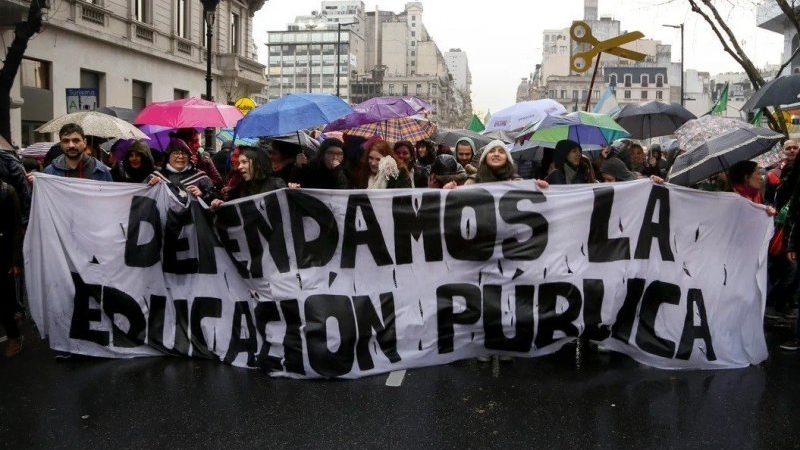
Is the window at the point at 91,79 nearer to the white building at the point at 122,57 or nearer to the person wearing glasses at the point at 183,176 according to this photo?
the white building at the point at 122,57

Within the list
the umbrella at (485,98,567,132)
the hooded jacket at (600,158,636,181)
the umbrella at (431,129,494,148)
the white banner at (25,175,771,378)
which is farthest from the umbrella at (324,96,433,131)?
the white banner at (25,175,771,378)

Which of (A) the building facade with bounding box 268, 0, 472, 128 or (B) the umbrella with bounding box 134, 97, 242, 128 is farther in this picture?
(A) the building facade with bounding box 268, 0, 472, 128

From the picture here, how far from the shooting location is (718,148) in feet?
20.8

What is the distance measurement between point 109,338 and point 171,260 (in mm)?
775

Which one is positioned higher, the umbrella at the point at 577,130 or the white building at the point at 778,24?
the white building at the point at 778,24

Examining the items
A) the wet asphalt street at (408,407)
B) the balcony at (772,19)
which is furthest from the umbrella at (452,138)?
the balcony at (772,19)

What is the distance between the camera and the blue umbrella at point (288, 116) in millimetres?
8844

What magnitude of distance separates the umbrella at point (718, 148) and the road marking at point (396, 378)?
277 centimetres

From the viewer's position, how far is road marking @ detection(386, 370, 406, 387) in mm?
5555

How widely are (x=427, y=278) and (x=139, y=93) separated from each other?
25970 mm

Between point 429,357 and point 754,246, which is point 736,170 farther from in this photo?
point 429,357

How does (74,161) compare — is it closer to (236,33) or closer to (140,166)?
(140,166)

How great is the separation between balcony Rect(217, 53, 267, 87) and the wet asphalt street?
31807 mm

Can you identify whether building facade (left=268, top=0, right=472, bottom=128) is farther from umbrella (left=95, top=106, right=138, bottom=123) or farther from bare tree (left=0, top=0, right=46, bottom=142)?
umbrella (left=95, top=106, right=138, bottom=123)
